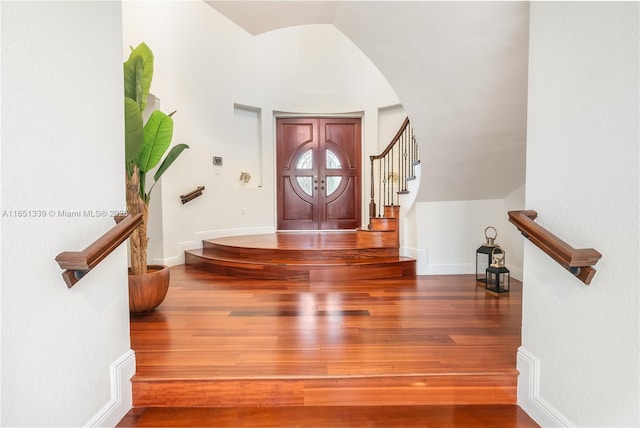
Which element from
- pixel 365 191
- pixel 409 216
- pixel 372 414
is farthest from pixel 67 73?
pixel 365 191

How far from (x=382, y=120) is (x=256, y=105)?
8.03ft

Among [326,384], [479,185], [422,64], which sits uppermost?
[422,64]

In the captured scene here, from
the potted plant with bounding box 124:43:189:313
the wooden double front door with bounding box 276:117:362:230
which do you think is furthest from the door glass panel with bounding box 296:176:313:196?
the potted plant with bounding box 124:43:189:313

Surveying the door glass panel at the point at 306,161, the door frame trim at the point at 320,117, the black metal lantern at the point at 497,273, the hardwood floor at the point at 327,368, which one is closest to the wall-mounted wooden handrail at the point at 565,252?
the hardwood floor at the point at 327,368

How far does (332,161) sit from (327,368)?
17.7ft

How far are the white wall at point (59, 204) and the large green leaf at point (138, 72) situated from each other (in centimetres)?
81

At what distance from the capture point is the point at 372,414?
1.61 meters

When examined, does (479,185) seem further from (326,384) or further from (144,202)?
(144,202)

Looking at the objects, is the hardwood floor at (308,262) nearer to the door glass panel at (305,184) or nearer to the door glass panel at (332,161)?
the door glass panel at (305,184)

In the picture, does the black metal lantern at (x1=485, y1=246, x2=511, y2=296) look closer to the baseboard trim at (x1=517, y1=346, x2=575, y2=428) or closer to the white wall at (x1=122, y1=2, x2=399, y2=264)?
the baseboard trim at (x1=517, y1=346, x2=575, y2=428)

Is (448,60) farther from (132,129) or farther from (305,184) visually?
(305,184)

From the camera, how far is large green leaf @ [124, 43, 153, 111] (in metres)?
2.36

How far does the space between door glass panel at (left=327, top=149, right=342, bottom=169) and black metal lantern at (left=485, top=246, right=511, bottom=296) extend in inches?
155

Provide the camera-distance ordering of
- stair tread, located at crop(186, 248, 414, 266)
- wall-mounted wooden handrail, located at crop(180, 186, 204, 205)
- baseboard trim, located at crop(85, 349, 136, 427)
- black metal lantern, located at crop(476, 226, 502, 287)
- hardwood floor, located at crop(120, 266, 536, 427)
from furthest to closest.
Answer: wall-mounted wooden handrail, located at crop(180, 186, 204, 205)
stair tread, located at crop(186, 248, 414, 266)
black metal lantern, located at crop(476, 226, 502, 287)
hardwood floor, located at crop(120, 266, 536, 427)
baseboard trim, located at crop(85, 349, 136, 427)
